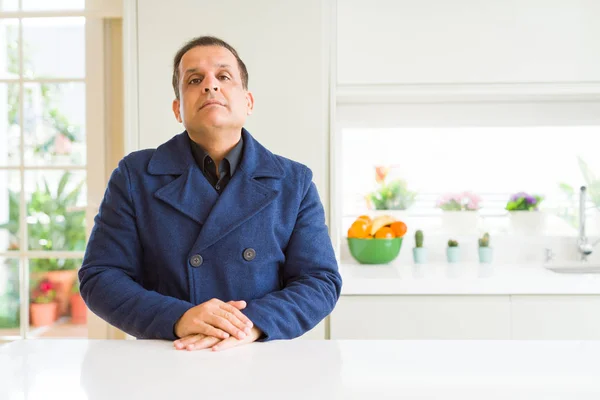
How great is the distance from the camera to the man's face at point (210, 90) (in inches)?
55.4

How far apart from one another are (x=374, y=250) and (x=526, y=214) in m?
0.85

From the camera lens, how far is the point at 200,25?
243 cm

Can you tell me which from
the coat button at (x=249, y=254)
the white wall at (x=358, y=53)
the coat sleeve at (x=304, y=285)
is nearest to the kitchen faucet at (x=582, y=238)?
the white wall at (x=358, y=53)

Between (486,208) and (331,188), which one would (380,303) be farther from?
(486,208)

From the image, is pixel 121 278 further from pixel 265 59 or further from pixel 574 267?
pixel 574 267

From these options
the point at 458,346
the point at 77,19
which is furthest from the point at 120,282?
the point at 77,19

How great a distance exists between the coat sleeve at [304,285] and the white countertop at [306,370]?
10 centimetres

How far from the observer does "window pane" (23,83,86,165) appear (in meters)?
2.79

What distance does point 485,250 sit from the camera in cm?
279

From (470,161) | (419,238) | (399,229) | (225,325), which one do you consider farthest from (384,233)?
(225,325)

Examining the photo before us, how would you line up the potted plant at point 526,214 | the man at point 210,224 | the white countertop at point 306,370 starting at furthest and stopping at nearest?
the potted plant at point 526,214, the man at point 210,224, the white countertop at point 306,370

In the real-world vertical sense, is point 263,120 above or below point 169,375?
above

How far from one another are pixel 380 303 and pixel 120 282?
1.26 meters

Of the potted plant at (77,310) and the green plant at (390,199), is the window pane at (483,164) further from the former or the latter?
the potted plant at (77,310)
